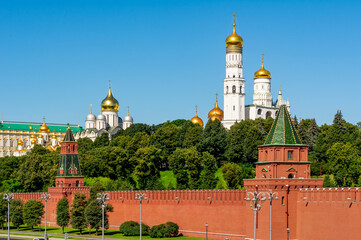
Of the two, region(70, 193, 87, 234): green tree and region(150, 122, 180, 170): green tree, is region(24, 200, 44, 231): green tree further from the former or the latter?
region(150, 122, 180, 170): green tree

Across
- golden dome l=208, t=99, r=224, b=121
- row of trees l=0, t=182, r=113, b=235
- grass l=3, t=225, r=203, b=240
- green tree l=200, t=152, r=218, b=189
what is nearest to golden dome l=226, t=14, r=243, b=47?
golden dome l=208, t=99, r=224, b=121

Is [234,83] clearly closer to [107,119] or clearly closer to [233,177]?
[233,177]

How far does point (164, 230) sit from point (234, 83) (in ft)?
230

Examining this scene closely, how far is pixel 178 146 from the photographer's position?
4865 inches

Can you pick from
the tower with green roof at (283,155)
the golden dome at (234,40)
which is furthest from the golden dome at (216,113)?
the tower with green roof at (283,155)

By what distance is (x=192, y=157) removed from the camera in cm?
10856

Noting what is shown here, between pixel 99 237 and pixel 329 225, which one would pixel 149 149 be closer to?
pixel 99 237

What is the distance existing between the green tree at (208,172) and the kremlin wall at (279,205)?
22.7 m

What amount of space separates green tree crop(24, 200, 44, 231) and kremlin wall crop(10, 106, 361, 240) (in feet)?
61.6

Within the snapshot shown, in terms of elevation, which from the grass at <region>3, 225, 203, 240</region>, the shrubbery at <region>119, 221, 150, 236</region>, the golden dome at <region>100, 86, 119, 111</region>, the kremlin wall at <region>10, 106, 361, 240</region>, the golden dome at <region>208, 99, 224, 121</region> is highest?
the golden dome at <region>100, 86, 119, 111</region>

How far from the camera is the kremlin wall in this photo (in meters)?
61.7

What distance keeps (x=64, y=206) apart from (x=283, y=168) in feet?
109

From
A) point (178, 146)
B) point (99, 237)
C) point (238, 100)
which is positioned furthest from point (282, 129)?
point (238, 100)

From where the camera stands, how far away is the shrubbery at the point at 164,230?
74.8 m
